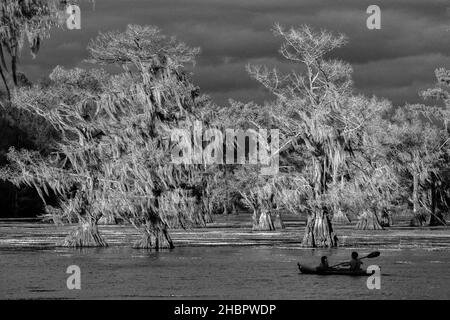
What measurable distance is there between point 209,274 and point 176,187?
455 inches

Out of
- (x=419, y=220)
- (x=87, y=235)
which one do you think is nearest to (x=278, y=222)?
(x=419, y=220)

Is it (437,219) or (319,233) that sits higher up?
(437,219)

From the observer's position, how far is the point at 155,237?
6041 centimetres

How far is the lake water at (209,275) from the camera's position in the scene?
4050cm

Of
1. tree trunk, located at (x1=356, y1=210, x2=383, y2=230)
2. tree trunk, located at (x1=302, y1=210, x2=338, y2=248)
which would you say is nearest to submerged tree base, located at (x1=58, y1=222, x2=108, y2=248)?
tree trunk, located at (x1=302, y1=210, x2=338, y2=248)

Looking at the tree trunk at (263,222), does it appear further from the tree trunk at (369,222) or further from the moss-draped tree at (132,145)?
the moss-draped tree at (132,145)

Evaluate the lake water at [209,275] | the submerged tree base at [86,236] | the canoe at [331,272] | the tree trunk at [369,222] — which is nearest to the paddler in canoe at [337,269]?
the canoe at [331,272]

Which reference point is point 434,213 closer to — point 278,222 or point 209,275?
Result: point 278,222

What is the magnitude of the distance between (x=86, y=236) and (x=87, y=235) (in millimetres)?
218

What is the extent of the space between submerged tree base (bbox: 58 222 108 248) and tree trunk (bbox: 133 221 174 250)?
266 centimetres

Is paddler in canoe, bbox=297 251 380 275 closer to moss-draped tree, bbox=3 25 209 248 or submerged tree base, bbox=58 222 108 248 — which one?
moss-draped tree, bbox=3 25 209 248

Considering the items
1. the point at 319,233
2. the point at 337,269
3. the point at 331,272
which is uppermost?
the point at 319,233
